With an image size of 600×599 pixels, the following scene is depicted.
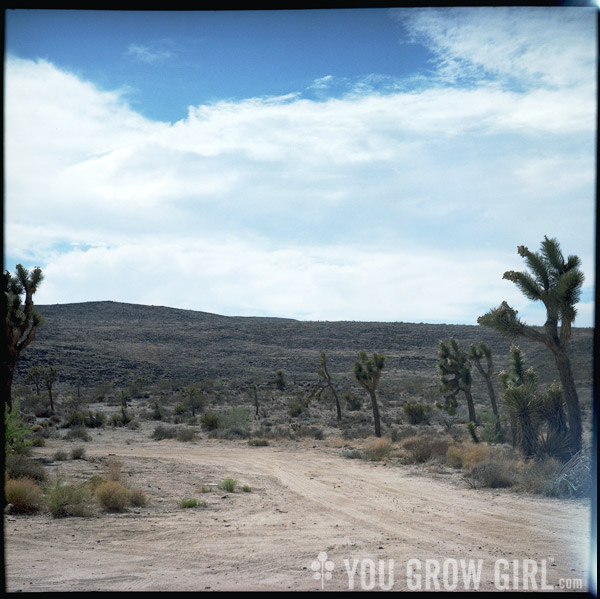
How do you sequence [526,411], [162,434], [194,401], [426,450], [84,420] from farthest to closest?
1. [194,401]
2. [84,420]
3. [162,434]
4. [426,450]
5. [526,411]

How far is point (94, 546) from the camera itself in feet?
26.2

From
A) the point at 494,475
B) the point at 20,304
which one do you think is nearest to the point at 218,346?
the point at 20,304

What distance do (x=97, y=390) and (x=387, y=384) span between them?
27.0 m

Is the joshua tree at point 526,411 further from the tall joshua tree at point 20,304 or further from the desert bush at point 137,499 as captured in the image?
the tall joshua tree at point 20,304

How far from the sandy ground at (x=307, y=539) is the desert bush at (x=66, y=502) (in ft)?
0.90

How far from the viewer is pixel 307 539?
8375mm

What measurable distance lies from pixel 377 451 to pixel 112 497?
11.5m

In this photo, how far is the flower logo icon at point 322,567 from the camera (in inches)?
248

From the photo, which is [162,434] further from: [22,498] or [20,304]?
[22,498]

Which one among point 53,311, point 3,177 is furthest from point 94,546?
point 53,311

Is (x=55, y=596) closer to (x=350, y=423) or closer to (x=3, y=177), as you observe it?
(x=3, y=177)

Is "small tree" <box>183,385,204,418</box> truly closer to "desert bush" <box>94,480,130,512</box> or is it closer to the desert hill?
the desert hill

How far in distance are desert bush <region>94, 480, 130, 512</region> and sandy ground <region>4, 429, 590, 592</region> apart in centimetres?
28

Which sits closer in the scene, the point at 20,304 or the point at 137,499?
the point at 137,499
